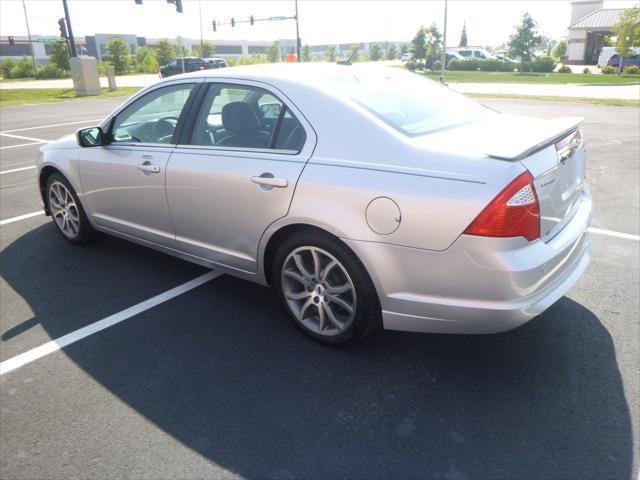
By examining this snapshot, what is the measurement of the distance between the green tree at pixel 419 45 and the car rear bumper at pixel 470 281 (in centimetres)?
5908

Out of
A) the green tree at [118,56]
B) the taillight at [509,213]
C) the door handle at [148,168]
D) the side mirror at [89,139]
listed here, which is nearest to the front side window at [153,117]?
the side mirror at [89,139]

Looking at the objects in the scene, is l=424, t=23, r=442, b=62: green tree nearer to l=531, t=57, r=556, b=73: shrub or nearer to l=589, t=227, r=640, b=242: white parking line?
l=531, t=57, r=556, b=73: shrub

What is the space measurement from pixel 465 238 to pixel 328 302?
1.03 meters

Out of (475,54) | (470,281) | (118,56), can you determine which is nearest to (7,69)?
(118,56)

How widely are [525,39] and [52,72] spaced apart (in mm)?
46201

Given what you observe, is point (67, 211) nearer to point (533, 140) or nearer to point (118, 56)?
point (533, 140)

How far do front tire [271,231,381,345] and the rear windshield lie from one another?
0.82 metres

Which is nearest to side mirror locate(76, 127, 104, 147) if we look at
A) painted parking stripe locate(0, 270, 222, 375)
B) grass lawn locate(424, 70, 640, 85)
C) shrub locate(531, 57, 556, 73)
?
painted parking stripe locate(0, 270, 222, 375)

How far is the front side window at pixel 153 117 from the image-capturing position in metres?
4.09

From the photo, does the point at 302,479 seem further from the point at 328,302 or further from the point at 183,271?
the point at 183,271

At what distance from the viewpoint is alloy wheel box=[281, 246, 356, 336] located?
316cm

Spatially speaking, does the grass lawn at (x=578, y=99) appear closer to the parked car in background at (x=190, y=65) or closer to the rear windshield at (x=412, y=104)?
the rear windshield at (x=412, y=104)

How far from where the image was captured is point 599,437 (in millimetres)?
2473

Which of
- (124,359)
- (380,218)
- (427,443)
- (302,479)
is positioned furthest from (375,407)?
(124,359)
